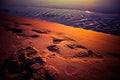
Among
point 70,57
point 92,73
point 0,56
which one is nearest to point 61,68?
point 70,57

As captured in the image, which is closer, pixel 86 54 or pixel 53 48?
pixel 86 54

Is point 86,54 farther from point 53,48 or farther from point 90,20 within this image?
point 90,20

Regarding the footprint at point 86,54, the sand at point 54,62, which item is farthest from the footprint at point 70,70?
the footprint at point 86,54

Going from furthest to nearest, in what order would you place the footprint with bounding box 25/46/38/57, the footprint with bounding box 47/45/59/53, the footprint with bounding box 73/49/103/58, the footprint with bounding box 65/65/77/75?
the footprint with bounding box 47/45/59/53 < the footprint with bounding box 73/49/103/58 < the footprint with bounding box 25/46/38/57 < the footprint with bounding box 65/65/77/75

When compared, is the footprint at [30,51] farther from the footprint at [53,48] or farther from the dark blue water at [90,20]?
the dark blue water at [90,20]

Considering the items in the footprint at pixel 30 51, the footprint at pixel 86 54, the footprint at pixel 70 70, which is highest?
the footprint at pixel 30 51

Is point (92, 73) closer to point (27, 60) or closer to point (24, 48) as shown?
point (27, 60)

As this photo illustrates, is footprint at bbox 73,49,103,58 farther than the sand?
Yes

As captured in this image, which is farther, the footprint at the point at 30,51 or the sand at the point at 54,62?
the footprint at the point at 30,51

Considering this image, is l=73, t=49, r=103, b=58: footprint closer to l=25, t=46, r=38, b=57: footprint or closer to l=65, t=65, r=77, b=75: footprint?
l=65, t=65, r=77, b=75: footprint

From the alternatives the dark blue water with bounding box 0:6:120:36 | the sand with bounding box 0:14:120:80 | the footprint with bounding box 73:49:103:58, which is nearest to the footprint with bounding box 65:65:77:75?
the sand with bounding box 0:14:120:80

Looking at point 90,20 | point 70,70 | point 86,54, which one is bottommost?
point 70,70

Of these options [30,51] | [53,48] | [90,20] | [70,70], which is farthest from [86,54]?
[90,20]
